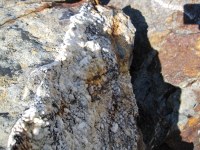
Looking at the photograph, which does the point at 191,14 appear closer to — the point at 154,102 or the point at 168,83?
the point at 168,83

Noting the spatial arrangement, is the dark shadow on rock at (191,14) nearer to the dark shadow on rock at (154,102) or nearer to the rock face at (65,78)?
the dark shadow on rock at (154,102)

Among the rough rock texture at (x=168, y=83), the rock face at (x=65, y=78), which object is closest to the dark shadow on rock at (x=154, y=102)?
the rough rock texture at (x=168, y=83)

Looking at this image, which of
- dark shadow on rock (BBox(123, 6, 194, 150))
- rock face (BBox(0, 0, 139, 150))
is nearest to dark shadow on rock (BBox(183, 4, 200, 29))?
dark shadow on rock (BBox(123, 6, 194, 150))

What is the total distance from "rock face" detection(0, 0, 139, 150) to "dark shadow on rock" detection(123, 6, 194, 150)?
1.42ft

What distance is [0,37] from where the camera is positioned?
97.0 inches

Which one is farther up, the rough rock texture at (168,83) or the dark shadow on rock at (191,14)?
the dark shadow on rock at (191,14)

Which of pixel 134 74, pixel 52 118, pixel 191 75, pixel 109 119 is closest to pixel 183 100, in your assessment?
pixel 191 75

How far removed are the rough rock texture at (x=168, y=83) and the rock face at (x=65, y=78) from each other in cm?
44

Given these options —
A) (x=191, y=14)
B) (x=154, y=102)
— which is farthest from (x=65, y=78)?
(x=191, y=14)

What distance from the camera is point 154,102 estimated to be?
122 inches

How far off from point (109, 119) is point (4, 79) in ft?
2.35

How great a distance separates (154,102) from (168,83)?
206 mm

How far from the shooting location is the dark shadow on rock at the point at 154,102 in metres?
3.04

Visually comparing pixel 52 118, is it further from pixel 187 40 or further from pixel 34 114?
pixel 187 40
